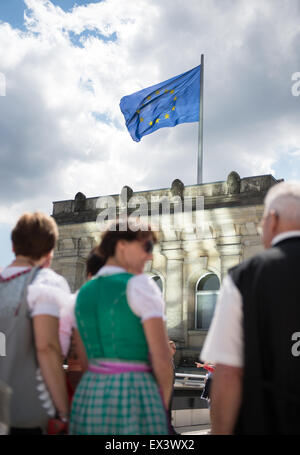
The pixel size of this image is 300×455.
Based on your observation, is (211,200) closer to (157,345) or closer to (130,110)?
(130,110)

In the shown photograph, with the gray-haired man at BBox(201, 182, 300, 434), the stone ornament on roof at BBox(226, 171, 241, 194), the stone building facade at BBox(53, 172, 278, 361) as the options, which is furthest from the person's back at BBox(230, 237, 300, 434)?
the stone ornament on roof at BBox(226, 171, 241, 194)

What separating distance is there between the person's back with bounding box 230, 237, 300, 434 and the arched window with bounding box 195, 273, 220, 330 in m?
18.0

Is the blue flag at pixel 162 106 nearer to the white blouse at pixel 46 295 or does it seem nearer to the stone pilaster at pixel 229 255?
the stone pilaster at pixel 229 255

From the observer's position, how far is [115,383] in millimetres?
2619

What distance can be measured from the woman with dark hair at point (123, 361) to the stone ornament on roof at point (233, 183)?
54.2 feet

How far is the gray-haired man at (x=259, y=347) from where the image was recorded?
2197mm

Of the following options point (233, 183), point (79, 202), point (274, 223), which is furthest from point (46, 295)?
point (79, 202)

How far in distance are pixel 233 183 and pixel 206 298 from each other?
5005 millimetres

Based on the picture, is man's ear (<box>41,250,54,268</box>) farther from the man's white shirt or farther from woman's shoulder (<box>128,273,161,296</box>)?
the man's white shirt

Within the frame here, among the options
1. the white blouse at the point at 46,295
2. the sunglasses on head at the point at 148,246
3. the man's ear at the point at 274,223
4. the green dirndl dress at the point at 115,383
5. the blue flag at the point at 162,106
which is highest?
the blue flag at the point at 162,106

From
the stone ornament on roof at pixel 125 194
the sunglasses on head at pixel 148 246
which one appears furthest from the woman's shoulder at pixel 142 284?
the stone ornament on roof at pixel 125 194

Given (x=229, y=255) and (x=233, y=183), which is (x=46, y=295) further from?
(x=233, y=183)

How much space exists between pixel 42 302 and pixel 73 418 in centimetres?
68

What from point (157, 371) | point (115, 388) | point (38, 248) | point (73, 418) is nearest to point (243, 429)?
point (157, 371)
